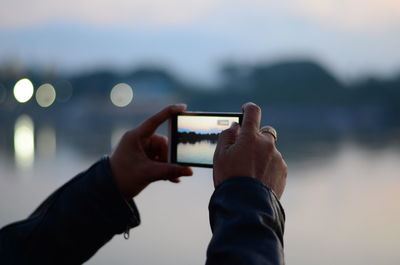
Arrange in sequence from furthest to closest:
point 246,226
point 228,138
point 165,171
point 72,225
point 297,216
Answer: point 297,216 < point 165,171 < point 72,225 < point 228,138 < point 246,226

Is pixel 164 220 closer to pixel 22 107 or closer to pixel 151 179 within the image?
pixel 151 179

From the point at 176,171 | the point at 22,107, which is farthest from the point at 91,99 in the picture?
the point at 176,171

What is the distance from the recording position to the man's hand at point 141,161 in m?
0.66

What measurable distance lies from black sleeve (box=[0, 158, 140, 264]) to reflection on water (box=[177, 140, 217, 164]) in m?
0.16

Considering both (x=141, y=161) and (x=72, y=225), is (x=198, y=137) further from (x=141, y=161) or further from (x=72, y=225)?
(x=72, y=225)

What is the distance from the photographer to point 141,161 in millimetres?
711

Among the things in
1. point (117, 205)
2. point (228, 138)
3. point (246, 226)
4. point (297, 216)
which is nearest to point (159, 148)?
point (117, 205)

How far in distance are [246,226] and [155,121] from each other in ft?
1.18

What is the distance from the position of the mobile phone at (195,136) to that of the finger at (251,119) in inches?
9.7

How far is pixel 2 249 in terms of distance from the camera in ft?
2.00

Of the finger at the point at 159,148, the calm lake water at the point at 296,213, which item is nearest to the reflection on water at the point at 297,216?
the calm lake water at the point at 296,213

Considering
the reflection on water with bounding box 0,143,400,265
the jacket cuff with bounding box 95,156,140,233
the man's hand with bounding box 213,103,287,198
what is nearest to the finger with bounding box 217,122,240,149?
the man's hand with bounding box 213,103,287,198

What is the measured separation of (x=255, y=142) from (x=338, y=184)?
325 cm

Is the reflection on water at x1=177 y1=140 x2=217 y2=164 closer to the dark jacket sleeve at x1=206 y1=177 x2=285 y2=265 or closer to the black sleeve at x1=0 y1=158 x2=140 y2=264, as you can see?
the black sleeve at x1=0 y1=158 x2=140 y2=264
